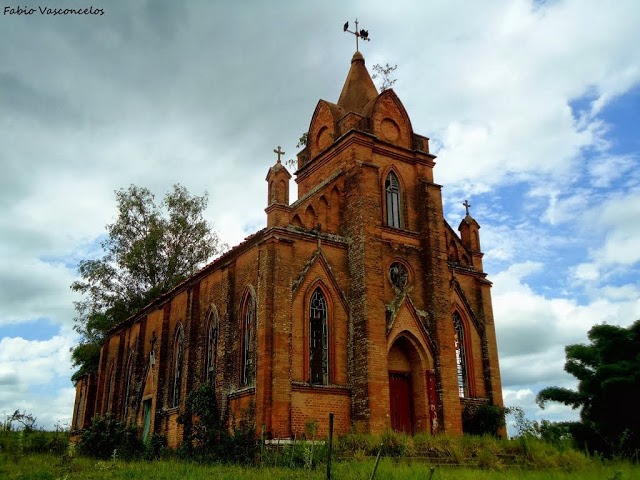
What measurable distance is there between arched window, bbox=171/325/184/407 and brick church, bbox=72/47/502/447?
0.76 feet

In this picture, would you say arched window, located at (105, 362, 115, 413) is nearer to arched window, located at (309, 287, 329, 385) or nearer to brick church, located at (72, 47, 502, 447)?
brick church, located at (72, 47, 502, 447)

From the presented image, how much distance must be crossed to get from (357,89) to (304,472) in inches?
636

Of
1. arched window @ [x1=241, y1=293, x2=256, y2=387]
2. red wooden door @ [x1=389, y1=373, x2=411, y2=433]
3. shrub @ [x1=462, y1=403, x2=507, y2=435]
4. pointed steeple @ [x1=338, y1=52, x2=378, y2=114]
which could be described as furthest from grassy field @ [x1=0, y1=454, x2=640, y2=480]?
pointed steeple @ [x1=338, y1=52, x2=378, y2=114]

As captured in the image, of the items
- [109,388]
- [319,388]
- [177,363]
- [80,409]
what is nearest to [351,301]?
[319,388]

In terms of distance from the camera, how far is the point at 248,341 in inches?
812

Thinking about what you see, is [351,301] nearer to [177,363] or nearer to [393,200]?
[393,200]

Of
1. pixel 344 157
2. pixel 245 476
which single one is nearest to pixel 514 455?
pixel 245 476

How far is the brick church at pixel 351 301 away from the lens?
18406mm

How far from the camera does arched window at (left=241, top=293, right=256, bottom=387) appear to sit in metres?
19.8

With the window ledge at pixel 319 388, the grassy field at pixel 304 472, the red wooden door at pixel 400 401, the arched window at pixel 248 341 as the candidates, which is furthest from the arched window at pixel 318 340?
the grassy field at pixel 304 472

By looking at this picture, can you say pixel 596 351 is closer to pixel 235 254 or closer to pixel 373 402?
pixel 373 402

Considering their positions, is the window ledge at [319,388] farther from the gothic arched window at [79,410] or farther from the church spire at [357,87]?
the gothic arched window at [79,410]

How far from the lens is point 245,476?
12.9 m

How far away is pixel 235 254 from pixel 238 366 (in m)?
4.25
